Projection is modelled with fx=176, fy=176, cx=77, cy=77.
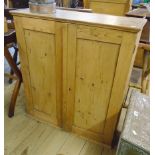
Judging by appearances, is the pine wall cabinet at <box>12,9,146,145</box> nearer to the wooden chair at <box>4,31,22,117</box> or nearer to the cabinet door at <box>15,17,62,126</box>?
the cabinet door at <box>15,17,62,126</box>

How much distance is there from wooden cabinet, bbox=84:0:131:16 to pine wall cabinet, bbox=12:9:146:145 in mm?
1439

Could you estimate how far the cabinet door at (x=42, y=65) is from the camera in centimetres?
133

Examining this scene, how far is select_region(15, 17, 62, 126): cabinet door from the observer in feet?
4.35

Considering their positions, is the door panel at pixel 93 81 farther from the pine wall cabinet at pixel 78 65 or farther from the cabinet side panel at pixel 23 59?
the cabinet side panel at pixel 23 59

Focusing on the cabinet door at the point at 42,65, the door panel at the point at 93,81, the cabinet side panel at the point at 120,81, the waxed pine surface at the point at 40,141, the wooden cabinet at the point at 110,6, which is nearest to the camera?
the cabinet side panel at the point at 120,81

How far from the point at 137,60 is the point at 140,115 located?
2.74 feet

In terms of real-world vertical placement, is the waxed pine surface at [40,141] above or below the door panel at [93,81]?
below

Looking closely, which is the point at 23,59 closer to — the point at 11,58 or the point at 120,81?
the point at 11,58

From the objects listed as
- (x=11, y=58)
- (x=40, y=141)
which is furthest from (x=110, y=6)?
(x=40, y=141)

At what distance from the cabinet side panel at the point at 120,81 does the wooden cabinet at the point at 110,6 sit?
5.52 feet

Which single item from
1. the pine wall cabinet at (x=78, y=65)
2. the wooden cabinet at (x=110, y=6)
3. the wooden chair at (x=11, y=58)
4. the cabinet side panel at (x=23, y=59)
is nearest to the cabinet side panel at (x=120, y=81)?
the pine wall cabinet at (x=78, y=65)

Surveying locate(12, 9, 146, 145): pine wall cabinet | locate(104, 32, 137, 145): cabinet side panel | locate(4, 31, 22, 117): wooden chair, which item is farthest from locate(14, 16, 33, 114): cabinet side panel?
locate(104, 32, 137, 145): cabinet side panel

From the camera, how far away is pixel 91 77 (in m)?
1.33
